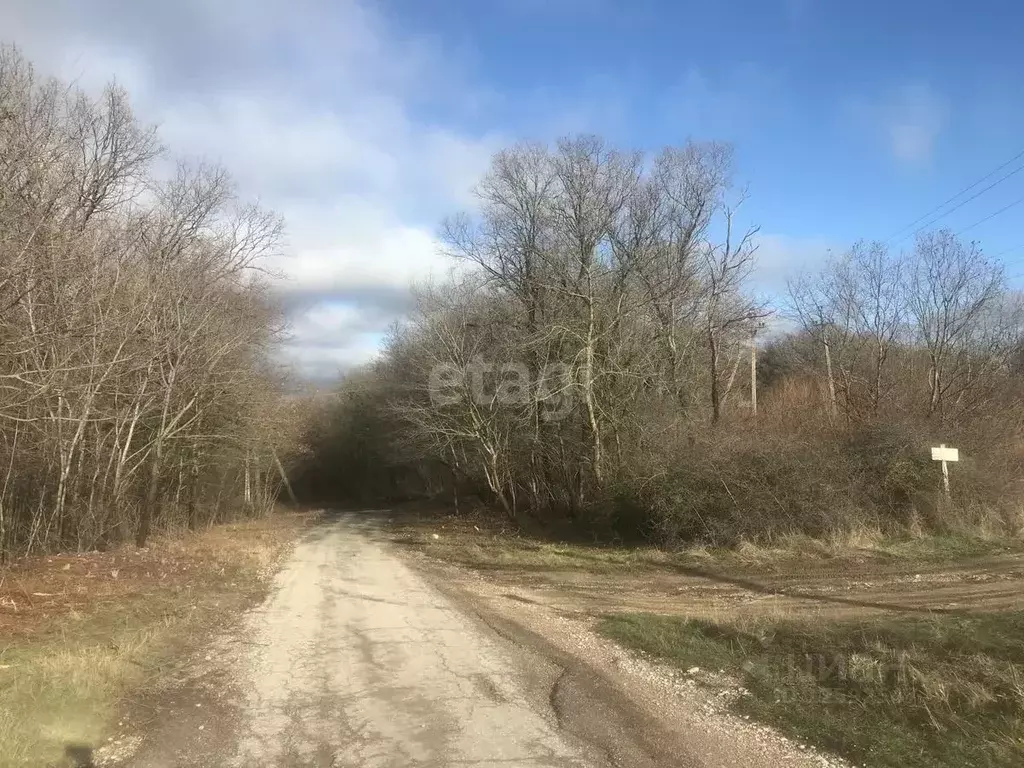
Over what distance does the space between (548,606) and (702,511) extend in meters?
6.60

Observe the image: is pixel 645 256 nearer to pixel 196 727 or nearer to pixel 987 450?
pixel 987 450

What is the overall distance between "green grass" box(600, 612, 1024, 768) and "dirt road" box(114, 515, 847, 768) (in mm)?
534

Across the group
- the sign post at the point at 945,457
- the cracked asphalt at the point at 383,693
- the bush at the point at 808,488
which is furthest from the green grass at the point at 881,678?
the sign post at the point at 945,457

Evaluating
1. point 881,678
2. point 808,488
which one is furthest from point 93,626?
point 808,488

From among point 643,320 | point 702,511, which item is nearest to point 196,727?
point 702,511

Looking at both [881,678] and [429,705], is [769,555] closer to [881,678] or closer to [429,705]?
[881,678]

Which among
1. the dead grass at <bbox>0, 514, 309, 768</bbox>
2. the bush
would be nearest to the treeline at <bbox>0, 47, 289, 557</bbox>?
the dead grass at <bbox>0, 514, 309, 768</bbox>

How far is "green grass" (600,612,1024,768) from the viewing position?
5211 mm

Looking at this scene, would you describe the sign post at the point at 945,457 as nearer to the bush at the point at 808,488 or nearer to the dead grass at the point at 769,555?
the bush at the point at 808,488

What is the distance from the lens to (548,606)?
11.3 metres

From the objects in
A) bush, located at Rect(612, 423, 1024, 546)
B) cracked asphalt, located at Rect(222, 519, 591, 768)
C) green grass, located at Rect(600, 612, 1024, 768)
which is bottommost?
cracked asphalt, located at Rect(222, 519, 591, 768)

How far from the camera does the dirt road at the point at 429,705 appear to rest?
5.25 metres

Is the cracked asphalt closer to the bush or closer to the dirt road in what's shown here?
the dirt road

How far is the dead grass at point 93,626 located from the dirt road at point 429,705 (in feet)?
1.69
